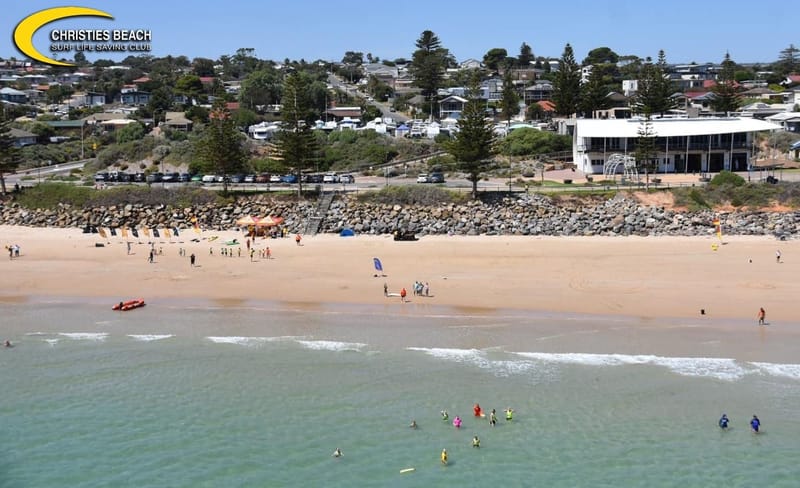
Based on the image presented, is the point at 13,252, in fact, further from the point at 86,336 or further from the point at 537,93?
the point at 537,93

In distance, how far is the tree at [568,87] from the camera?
65.9m

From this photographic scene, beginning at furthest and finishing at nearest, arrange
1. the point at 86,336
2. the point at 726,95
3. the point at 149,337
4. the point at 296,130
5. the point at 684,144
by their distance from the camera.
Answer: the point at 726,95 < the point at 684,144 < the point at 296,130 < the point at 86,336 < the point at 149,337

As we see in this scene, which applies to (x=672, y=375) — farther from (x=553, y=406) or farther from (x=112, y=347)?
(x=112, y=347)

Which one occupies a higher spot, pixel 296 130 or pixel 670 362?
pixel 296 130

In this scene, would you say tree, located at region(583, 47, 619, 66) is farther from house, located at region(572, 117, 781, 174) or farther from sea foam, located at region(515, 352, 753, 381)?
sea foam, located at region(515, 352, 753, 381)

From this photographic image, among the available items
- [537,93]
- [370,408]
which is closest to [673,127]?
[370,408]

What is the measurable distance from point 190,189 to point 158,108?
48709 mm

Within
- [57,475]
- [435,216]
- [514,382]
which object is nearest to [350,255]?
[435,216]

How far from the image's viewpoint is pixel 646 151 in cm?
4625

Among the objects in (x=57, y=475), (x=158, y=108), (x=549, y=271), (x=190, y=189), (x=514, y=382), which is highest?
(x=158, y=108)

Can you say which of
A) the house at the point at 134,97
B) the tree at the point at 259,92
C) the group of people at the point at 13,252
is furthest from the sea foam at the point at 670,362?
the house at the point at 134,97

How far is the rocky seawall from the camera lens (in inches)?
1558

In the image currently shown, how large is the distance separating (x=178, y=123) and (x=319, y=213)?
37.6 m

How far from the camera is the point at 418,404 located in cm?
2059
